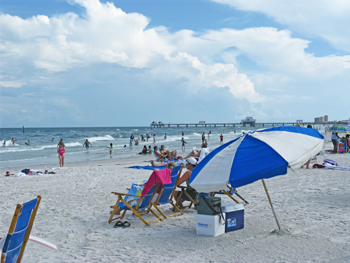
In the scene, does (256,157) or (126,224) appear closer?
(256,157)

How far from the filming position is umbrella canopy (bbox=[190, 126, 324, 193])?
3.52 metres

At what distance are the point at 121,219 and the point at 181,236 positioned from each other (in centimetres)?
133

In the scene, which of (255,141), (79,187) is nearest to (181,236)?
(255,141)

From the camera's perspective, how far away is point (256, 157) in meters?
3.65

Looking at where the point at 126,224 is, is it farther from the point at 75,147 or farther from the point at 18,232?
the point at 75,147

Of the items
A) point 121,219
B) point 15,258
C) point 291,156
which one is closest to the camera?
point 15,258

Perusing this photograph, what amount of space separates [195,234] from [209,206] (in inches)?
19.0

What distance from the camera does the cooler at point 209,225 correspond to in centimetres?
438

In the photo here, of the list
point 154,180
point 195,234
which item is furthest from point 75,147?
point 195,234

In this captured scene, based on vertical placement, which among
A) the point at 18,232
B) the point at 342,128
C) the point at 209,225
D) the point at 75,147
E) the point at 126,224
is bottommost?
the point at 75,147

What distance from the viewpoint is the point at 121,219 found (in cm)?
545

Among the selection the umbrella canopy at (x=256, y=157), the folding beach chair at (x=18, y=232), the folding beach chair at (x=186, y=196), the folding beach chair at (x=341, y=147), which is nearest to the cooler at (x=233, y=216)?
the umbrella canopy at (x=256, y=157)

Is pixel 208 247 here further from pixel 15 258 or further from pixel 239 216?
pixel 15 258

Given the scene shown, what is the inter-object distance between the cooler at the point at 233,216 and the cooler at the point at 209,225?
0.34 ft
